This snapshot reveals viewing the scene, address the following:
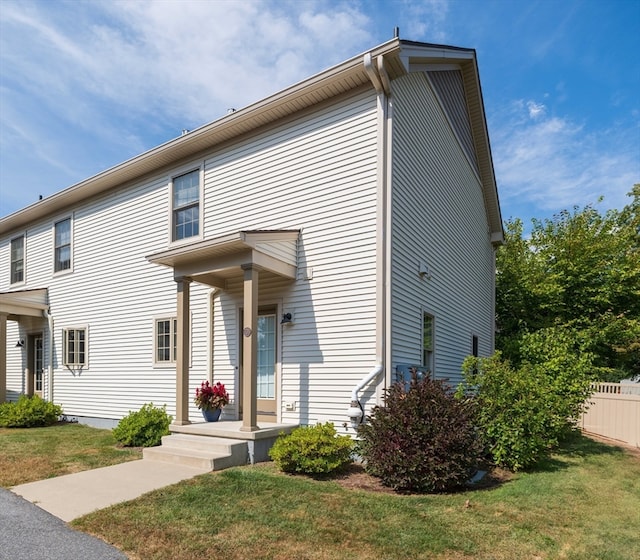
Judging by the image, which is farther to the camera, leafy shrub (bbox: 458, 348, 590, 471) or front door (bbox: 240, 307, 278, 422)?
front door (bbox: 240, 307, 278, 422)

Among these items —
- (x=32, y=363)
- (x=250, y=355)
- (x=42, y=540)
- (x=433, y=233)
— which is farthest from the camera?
(x=32, y=363)

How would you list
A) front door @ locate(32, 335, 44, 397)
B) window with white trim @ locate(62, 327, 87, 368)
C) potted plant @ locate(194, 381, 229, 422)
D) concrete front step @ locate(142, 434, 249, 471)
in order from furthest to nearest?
front door @ locate(32, 335, 44, 397) → window with white trim @ locate(62, 327, 87, 368) → potted plant @ locate(194, 381, 229, 422) → concrete front step @ locate(142, 434, 249, 471)

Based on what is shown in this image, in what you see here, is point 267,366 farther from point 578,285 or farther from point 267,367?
point 578,285

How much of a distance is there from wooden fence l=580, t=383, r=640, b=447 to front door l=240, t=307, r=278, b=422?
23.1 feet

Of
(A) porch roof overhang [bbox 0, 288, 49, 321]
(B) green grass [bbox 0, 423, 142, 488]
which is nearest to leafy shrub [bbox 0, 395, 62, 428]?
(B) green grass [bbox 0, 423, 142, 488]

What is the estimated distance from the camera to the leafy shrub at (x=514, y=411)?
7344 mm

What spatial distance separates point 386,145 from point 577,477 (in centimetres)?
572

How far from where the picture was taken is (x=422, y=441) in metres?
6.29

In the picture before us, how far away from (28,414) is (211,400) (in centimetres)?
580

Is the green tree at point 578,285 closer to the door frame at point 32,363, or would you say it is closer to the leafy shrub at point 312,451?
the leafy shrub at point 312,451

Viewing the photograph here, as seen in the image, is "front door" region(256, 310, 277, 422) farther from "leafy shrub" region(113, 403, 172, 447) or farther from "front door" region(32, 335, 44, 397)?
"front door" region(32, 335, 44, 397)

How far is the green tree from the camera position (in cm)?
1720

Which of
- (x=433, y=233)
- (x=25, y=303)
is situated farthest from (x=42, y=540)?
(x=25, y=303)

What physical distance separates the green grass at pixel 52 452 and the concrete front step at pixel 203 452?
680 mm
